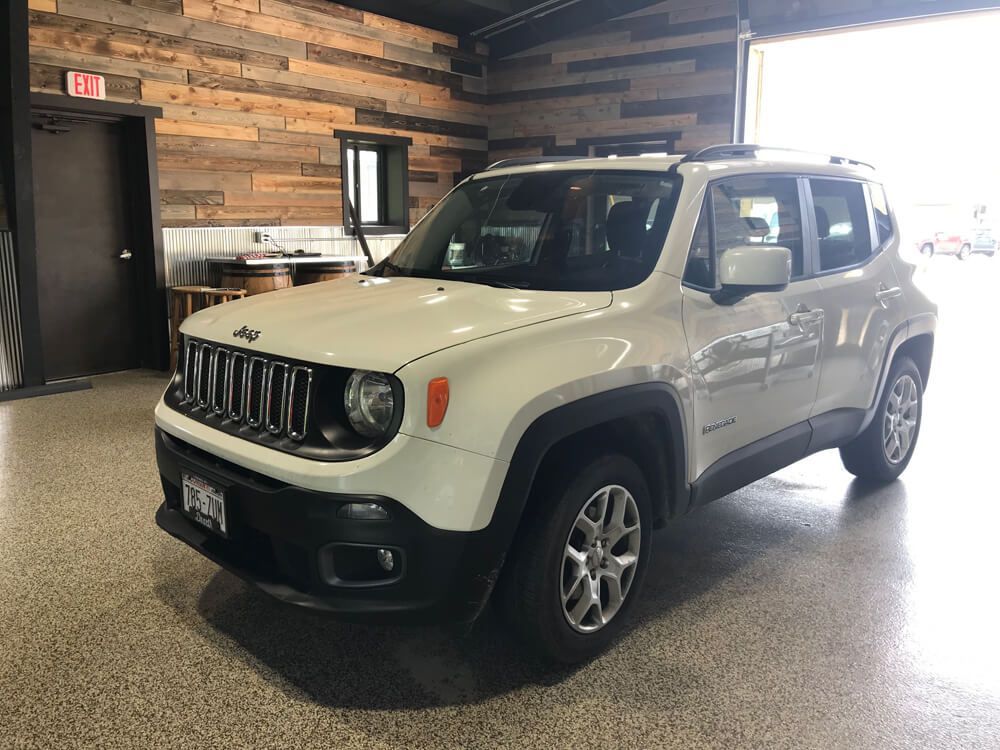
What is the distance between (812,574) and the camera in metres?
2.98

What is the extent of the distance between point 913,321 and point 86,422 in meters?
4.73

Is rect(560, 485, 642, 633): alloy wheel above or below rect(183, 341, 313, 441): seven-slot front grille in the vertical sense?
below

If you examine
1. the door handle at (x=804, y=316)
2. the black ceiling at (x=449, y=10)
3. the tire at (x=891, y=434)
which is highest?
the black ceiling at (x=449, y=10)

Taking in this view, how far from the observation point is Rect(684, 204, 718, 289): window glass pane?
8.41 ft

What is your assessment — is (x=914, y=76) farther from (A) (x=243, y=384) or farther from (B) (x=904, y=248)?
(A) (x=243, y=384)

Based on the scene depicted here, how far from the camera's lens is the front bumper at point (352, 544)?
1.91m

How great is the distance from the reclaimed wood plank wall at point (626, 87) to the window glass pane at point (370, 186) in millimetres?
1736

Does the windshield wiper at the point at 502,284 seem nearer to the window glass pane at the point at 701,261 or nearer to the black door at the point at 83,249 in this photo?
the window glass pane at the point at 701,261

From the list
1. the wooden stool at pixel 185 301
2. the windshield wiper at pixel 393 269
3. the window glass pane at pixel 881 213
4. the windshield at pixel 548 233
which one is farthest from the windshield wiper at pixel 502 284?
the wooden stool at pixel 185 301

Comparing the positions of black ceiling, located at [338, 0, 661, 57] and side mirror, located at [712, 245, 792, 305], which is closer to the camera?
side mirror, located at [712, 245, 792, 305]

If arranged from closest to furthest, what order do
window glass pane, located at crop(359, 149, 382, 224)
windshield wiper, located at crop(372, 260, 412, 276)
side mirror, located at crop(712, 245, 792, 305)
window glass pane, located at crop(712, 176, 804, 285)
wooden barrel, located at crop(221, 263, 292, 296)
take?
1. side mirror, located at crop(712, 245, 792, 305)
2. window glass pane, located at crop(712, 176, 804, 285)
3. windshield wiper, located at crop(372, 260, 412, 276)
4. wooden barrel, located at crop(221, 263, 292, 296)
5. window glass pane, located at crop(359, 149, 382, 224)

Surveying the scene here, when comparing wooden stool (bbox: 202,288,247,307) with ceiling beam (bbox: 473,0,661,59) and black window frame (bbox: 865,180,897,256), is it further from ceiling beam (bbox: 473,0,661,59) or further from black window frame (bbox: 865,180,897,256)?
ceiling beam (bbox: 473,0,661,59)

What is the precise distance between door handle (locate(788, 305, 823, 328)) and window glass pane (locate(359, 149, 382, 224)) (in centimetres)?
681

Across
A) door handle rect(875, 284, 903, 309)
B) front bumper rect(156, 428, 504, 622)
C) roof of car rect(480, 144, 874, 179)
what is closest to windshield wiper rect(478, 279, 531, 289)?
roof of car rect(480, 144, 874, 179)
